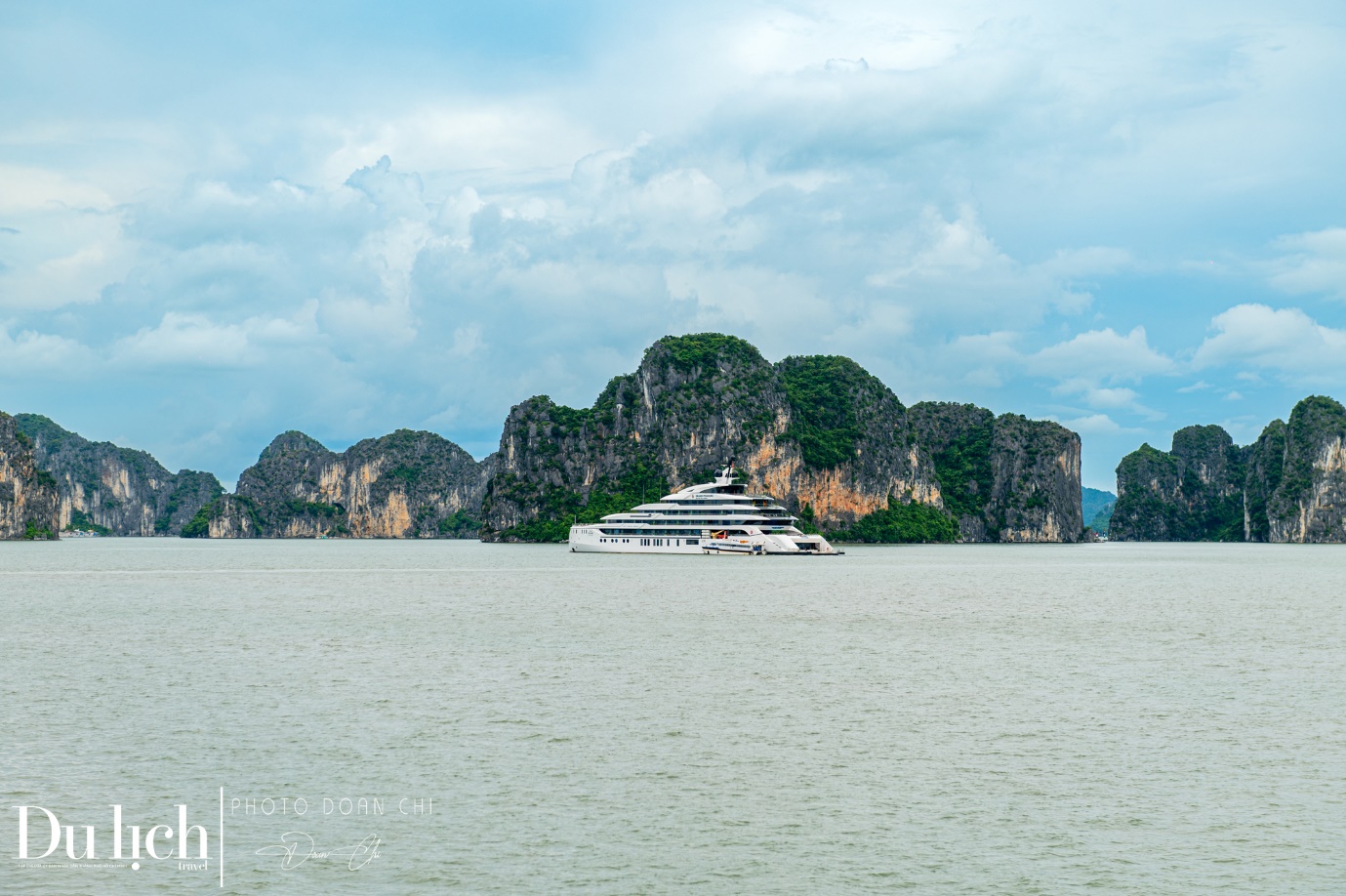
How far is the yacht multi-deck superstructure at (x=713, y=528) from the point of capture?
487 feet

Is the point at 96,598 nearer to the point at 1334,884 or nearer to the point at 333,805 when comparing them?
the point at 333,805

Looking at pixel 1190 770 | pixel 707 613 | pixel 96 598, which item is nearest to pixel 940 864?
pixel 1190 770

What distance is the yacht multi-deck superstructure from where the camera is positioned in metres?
148

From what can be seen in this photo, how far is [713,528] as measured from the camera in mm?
151375

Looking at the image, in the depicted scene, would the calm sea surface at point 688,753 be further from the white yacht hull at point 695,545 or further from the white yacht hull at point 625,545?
the white yacht hull at point 625,545

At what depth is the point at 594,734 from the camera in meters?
29.0

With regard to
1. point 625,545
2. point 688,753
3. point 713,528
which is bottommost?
point 688,753
